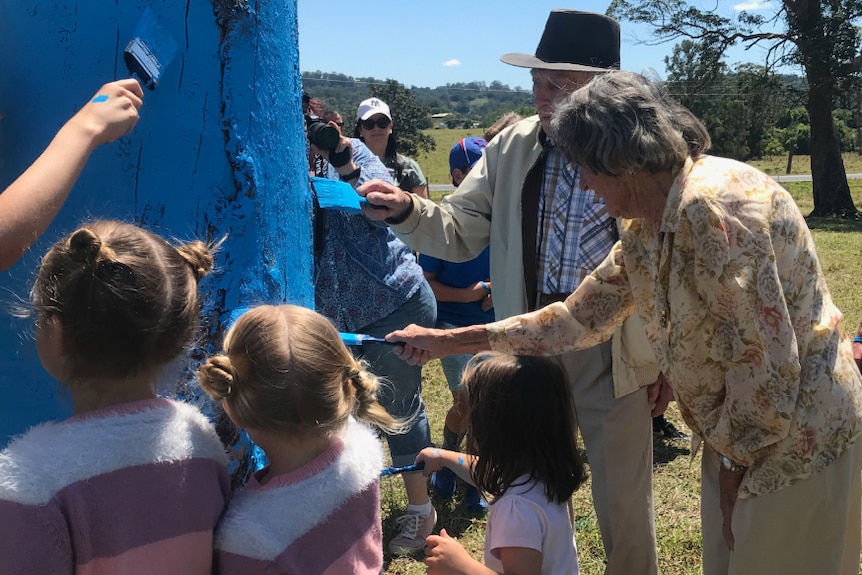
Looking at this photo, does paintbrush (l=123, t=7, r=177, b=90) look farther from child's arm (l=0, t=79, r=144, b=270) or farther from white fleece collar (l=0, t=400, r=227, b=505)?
white fleece collar (l=0, t=400, r=227, b=505)

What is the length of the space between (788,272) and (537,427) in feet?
2.21

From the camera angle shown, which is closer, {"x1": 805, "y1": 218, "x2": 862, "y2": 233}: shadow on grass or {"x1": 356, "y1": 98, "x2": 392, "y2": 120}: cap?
{"x1": 356, "y1": 98, "x2": 392, "y2": 120}: cap

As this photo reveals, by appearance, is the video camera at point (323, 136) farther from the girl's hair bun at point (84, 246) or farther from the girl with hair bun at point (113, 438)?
the girl's hair bun at point (84, 246)

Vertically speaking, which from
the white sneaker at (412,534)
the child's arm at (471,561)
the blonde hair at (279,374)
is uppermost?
the blonde hair at (279,374)

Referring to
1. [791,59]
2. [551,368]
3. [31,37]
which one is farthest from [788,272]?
[791,59]

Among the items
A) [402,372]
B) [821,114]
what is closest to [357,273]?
[402,372]

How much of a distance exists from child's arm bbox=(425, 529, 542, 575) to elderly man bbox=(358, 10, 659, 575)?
0.97 metres

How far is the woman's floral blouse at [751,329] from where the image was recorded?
5.43ft

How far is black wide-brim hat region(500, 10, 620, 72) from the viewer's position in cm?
282

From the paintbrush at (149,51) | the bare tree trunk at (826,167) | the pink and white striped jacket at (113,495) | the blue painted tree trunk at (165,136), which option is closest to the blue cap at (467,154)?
the blue painted tree trunk at (165,136)

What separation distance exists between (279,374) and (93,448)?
31 cm

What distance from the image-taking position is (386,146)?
16.3ft

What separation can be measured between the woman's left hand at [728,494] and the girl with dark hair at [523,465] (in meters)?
0.35

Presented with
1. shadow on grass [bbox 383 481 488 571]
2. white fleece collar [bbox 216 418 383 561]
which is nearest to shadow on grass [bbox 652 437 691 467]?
shadow on grass [bbox 383 481 488 571]
